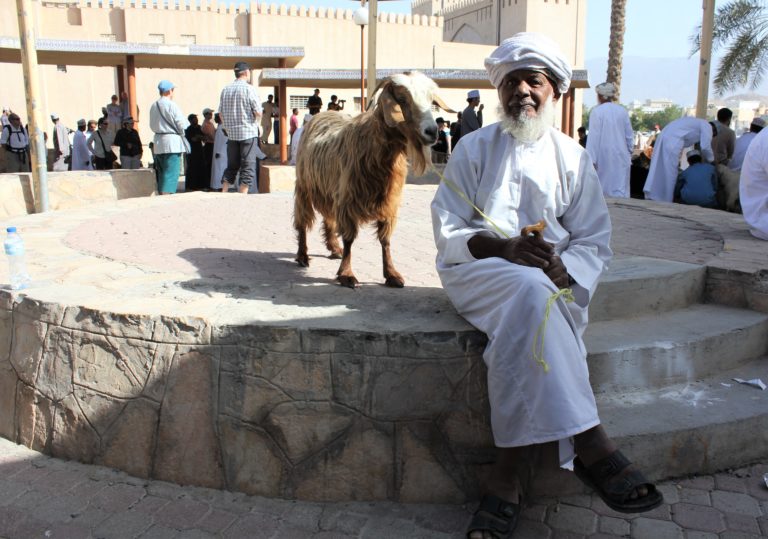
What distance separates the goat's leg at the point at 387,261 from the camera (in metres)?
4.00

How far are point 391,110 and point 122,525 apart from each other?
241 centimetres

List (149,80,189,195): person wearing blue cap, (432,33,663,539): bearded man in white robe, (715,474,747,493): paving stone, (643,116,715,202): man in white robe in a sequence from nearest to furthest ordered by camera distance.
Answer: (432,33,663,539): bearded man in white robe, (715,474,747,493): paving stone, (643,116,715,202): man in white robe, (149,80,189,195): person wearing blue cap

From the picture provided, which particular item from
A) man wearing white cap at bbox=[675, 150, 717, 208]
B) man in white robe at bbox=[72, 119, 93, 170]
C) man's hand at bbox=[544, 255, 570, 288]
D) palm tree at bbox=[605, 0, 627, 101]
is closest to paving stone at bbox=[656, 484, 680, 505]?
man's hand at bbox=[544, 255, 570, 288]

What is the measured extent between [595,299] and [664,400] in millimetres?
671

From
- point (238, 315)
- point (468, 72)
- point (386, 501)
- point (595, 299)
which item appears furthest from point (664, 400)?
point (468, 72)

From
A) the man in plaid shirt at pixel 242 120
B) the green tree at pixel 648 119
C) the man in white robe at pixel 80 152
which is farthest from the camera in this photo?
the green tree at pixel 648 119

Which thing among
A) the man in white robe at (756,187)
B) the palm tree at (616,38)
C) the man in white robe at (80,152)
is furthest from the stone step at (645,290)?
the palm tree at (616,38)

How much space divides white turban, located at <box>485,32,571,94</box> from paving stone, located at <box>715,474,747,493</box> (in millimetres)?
1905

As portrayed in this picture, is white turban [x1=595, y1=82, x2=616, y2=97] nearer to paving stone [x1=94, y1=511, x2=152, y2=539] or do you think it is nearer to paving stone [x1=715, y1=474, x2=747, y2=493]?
paving stone [x1=715, y1=474, x2=747, y2=493]

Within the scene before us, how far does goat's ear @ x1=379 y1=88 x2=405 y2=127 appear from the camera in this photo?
3.74 metres

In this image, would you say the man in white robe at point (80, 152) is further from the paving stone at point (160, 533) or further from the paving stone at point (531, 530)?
the paving stone at point (531, 530)

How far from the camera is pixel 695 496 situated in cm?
295

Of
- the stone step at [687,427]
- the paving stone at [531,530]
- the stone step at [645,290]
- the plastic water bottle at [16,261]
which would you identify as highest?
the plastic water bottle at [16,261]

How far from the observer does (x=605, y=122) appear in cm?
979
